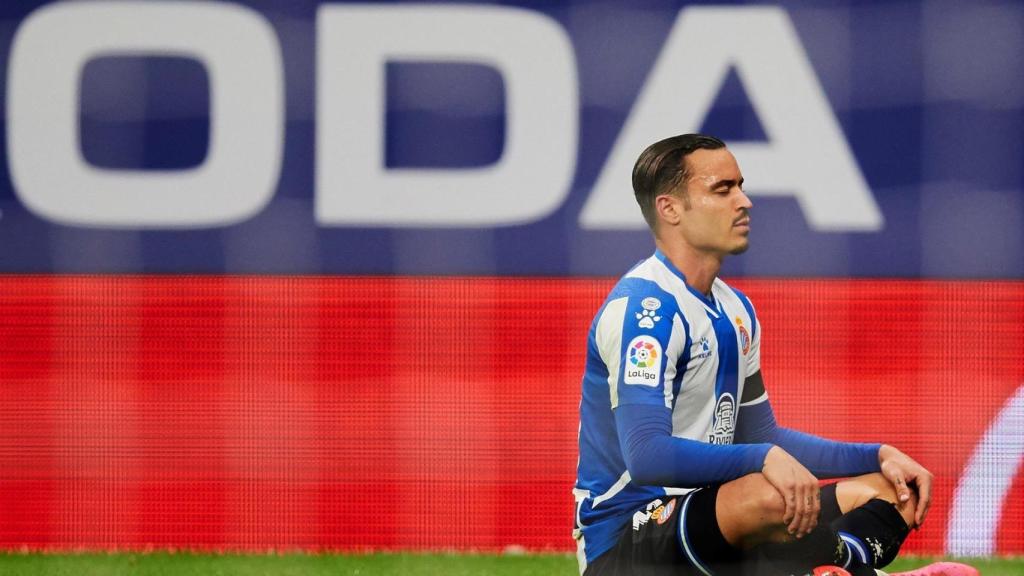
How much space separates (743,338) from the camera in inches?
89.4

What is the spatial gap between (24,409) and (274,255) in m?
0.79

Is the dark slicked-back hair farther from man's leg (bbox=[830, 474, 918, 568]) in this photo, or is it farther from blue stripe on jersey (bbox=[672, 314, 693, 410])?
man's leg (bbox=[830, 474, 918, 568])

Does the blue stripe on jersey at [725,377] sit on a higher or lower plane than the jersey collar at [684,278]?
lower

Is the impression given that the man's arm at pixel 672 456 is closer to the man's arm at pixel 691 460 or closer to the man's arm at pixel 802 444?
the man's arm at pixel 691 460

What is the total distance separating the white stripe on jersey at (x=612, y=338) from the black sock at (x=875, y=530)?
45 centimetres

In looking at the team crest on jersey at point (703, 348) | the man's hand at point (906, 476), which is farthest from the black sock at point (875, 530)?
the team crest on jersey at point (703, 348)

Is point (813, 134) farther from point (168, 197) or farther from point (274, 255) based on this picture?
point (168, 197)

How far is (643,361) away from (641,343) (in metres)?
0.03

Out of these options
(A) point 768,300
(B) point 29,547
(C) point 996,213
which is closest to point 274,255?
(B) point 29,547

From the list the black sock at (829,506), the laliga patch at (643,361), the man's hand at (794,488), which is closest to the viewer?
the man's hand at (794,488)

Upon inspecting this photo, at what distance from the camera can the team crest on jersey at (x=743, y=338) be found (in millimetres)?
2260

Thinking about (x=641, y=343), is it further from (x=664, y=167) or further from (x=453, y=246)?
(x=453, y=246)

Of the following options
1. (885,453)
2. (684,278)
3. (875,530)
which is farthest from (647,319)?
(875,530)

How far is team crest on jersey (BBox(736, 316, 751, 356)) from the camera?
226 cm
